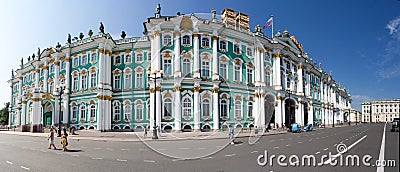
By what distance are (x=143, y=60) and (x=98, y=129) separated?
1230 cm

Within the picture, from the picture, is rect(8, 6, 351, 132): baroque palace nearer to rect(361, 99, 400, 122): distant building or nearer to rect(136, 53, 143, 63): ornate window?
rect(136, 53, 143, 63): ornate window

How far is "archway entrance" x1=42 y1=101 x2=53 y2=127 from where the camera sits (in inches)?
1693

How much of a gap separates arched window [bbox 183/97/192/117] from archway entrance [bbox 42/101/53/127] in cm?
2811

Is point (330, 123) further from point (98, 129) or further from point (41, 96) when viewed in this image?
point (41, 96)

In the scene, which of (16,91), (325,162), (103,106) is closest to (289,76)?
(103,106)

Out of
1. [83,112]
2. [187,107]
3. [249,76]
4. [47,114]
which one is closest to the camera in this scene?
[249,76]

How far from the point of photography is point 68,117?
39.7 metres

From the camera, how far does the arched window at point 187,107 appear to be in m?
27.6

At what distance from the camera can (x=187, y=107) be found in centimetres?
2906

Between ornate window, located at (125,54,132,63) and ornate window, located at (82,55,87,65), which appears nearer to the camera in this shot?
ornate window, located at (125,54,132,63)

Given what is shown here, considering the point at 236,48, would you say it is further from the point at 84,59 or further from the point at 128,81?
the point at 84,59

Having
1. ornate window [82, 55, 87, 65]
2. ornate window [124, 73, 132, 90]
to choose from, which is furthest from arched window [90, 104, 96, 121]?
ornate window [82, 55, 87, 65]

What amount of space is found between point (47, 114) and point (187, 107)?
30.7 m

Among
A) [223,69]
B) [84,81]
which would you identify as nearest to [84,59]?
[84,81]
